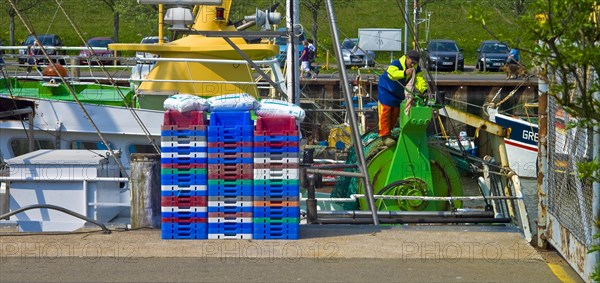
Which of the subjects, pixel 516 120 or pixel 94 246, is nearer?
pixel 94 246

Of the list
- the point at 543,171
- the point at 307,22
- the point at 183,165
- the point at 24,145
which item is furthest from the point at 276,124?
Result: the point at 307,22

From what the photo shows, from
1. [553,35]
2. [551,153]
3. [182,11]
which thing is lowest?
[551,153]

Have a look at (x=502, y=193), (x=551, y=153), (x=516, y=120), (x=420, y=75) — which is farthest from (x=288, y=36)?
(x=516, y=120)

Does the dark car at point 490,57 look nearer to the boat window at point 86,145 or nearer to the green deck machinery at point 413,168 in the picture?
the boat window at point 86,145

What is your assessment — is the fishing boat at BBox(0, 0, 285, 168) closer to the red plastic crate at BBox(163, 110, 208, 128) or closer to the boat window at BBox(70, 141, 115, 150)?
the boat window at BBox(70, 141, 115, 150)

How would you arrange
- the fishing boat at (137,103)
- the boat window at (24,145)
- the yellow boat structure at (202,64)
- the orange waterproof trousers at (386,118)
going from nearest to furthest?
the orange waterproof trousers at (386,118) < the fishing boat at (137,103) < the boat window at (24,145) < the yellow boat structure at (202,64)

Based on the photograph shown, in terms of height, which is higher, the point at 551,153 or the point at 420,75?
the point at 420,75

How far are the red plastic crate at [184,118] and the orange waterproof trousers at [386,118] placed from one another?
14.4ft

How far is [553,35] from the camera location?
5.18 m

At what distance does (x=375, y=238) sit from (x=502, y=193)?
11.8 ft

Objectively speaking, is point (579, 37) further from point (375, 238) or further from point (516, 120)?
point (516, 120)

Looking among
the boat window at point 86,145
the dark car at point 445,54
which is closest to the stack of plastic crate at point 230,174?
the boat window at point 86,145

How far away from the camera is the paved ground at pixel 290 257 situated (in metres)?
7.84

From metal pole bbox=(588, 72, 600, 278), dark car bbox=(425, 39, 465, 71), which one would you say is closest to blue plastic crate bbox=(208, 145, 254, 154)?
metal pole bbox=(588, 72, 600, 278)
